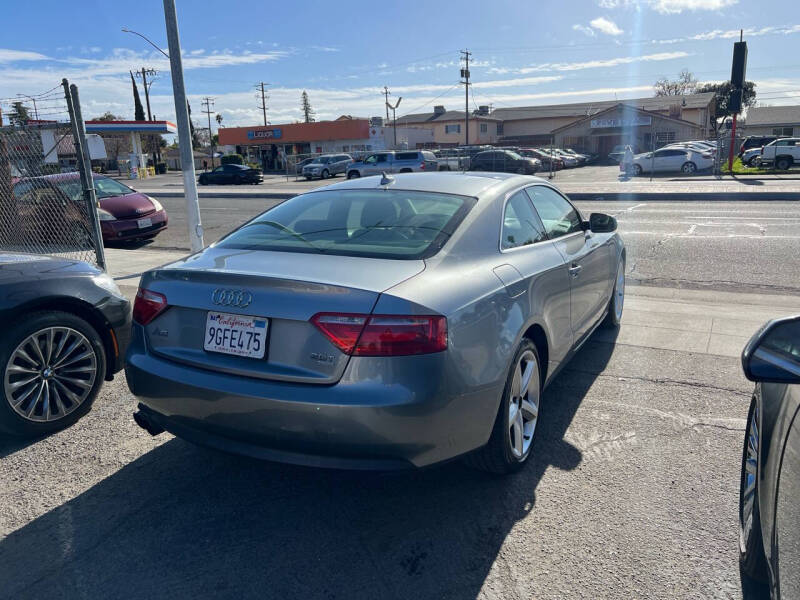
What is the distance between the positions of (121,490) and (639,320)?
4.86 metres

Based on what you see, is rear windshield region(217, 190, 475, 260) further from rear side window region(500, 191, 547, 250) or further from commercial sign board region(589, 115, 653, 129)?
commercial sign board region(589, 115, 653, 129)

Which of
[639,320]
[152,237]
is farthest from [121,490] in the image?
[152,237]

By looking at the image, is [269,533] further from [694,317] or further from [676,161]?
[676,161]

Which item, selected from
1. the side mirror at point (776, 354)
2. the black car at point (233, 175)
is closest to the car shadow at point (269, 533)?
the side mirror at point (776, 354)

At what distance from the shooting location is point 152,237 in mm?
13391

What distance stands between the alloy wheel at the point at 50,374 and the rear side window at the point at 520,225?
9.03ft

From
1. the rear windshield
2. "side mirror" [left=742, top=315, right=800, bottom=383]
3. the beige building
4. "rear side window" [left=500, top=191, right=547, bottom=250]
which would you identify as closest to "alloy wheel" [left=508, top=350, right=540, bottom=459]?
"rear side window" [left=500, top=191, right=547, bottom=250]

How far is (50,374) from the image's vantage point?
387 centimetres

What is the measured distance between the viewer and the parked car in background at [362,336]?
2514 millimetres

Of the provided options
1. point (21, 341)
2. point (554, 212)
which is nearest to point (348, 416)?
point (21, 341)

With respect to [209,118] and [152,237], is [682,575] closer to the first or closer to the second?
[152,237]

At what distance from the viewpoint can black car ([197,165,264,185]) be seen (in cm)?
4072

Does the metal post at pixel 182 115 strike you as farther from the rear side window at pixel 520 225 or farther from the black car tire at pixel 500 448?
the black car tire at pixel 500 448

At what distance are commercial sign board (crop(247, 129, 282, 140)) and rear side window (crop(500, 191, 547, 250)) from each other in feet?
210
